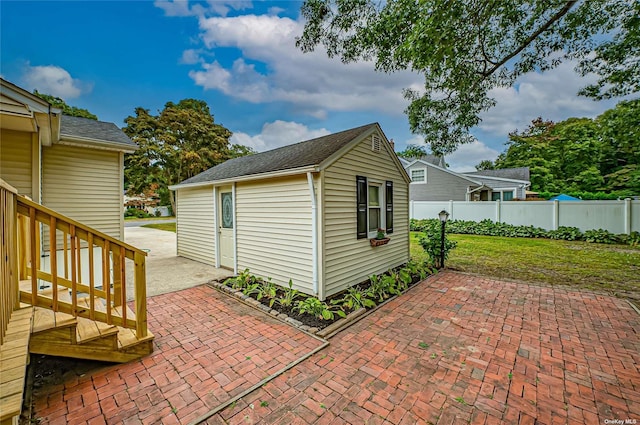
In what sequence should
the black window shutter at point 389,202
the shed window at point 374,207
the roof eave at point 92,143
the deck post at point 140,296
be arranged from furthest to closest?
the black window shutter at point 389,202, the shed window at point 374,207, the roof eave at point 92,143, the deck post at point 140,296

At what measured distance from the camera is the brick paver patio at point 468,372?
7.25 feet

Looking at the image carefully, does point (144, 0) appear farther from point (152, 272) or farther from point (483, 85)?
point (483, 85)

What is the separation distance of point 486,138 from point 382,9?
28.6 m

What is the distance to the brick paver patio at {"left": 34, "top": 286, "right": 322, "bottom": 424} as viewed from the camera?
2221 mm

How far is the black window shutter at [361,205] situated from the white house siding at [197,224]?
4.27 meters

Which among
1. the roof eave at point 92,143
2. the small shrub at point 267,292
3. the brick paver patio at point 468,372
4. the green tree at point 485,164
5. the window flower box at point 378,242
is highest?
the green tree at point 485,164

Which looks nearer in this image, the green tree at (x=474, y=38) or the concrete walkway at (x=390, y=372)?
the concrete walkway at (x=390, y=372)

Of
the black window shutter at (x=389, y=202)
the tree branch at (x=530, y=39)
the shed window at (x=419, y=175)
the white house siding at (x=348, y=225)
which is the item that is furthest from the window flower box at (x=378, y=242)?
the shed window at (x=419, y=175)

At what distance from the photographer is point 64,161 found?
4.97 metres

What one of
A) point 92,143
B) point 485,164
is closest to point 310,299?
point 92,143

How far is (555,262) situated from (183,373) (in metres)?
10.0

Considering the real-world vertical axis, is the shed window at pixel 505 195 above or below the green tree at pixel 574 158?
below

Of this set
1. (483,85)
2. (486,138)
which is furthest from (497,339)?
(486,138)

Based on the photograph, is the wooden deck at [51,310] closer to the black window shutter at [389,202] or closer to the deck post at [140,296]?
the deck post at [140,296]
